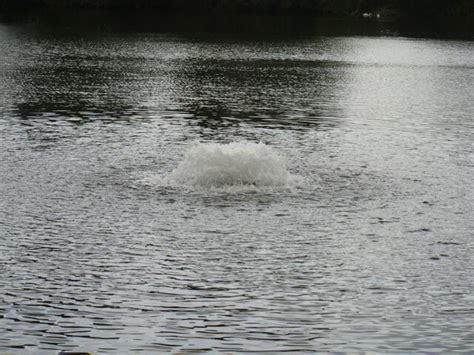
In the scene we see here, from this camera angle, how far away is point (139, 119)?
2730 cm

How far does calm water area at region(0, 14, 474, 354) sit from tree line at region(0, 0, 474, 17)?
81975 millimetres

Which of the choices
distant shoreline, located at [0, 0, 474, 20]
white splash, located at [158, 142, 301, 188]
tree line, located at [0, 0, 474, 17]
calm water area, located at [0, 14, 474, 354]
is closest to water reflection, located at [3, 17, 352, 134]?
calm water area, located at [0, 14, 474, 354]

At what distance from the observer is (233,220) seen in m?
16.1

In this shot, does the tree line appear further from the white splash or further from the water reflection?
the white splash

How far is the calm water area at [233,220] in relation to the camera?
37.3 ft

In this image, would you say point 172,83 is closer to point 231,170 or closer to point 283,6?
point 231,170

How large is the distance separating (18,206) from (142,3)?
106798 millimetres

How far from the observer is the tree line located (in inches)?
4645

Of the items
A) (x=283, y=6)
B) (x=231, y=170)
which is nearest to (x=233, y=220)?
(x=231, y=170)

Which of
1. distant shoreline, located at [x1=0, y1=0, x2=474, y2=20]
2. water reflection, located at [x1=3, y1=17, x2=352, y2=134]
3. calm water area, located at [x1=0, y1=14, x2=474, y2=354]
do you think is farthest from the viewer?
distant shoreline, located at [x1=0, y1=0, x2=474, y2=20]

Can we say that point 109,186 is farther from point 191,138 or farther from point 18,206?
point 191,138

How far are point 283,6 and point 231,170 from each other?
365ft

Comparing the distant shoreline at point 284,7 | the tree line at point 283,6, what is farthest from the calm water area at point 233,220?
the tree line at point 283,6

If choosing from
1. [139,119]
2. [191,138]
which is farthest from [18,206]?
[139,119]
